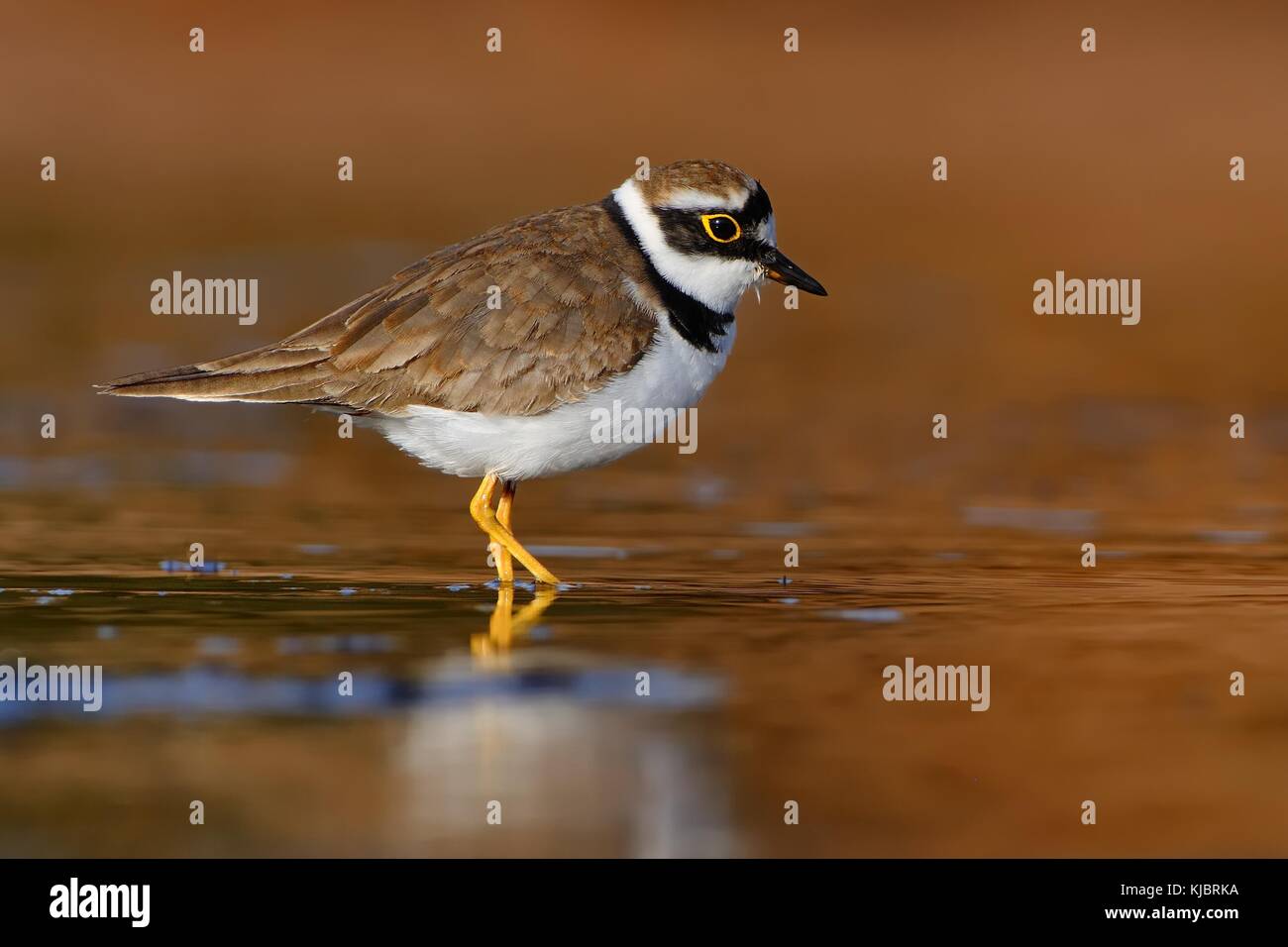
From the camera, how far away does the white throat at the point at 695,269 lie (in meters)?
9.79

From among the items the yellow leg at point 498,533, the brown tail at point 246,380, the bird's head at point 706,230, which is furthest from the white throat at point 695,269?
the brown tail at point 246,380

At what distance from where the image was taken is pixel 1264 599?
926 cm

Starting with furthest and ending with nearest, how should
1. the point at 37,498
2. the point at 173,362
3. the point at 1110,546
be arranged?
1. the point at 173,362
2. the point at 37,498
3. the point at 1110,546

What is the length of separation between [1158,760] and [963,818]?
3.56 feet

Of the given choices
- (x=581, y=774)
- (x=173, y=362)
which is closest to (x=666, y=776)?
(x=581, y=774)

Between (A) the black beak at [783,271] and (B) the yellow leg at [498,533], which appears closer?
(B) the yellow leg at [498,533]

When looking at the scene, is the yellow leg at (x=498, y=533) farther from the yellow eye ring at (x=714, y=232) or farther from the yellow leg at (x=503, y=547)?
the yellow eye ring at (x=714, y=232)

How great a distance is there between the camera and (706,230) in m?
9.79

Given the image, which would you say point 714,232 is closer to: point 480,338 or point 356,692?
point 480,338

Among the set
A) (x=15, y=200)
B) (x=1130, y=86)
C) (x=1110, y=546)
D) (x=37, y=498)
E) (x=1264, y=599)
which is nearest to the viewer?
(x=1264, y=599)

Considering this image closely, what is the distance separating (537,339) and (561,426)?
1.56ft

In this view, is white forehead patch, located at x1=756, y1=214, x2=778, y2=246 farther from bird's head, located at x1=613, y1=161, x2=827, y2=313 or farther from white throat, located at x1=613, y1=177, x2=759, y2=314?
white throat, located at x1=613, y1=177, x2=759, y2=314

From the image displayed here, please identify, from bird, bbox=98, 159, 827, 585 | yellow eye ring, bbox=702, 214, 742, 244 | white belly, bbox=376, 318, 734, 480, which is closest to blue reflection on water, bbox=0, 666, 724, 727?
white belly, bbox=376, 318, 734, 480

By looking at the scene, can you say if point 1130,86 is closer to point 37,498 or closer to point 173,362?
point 173,362
